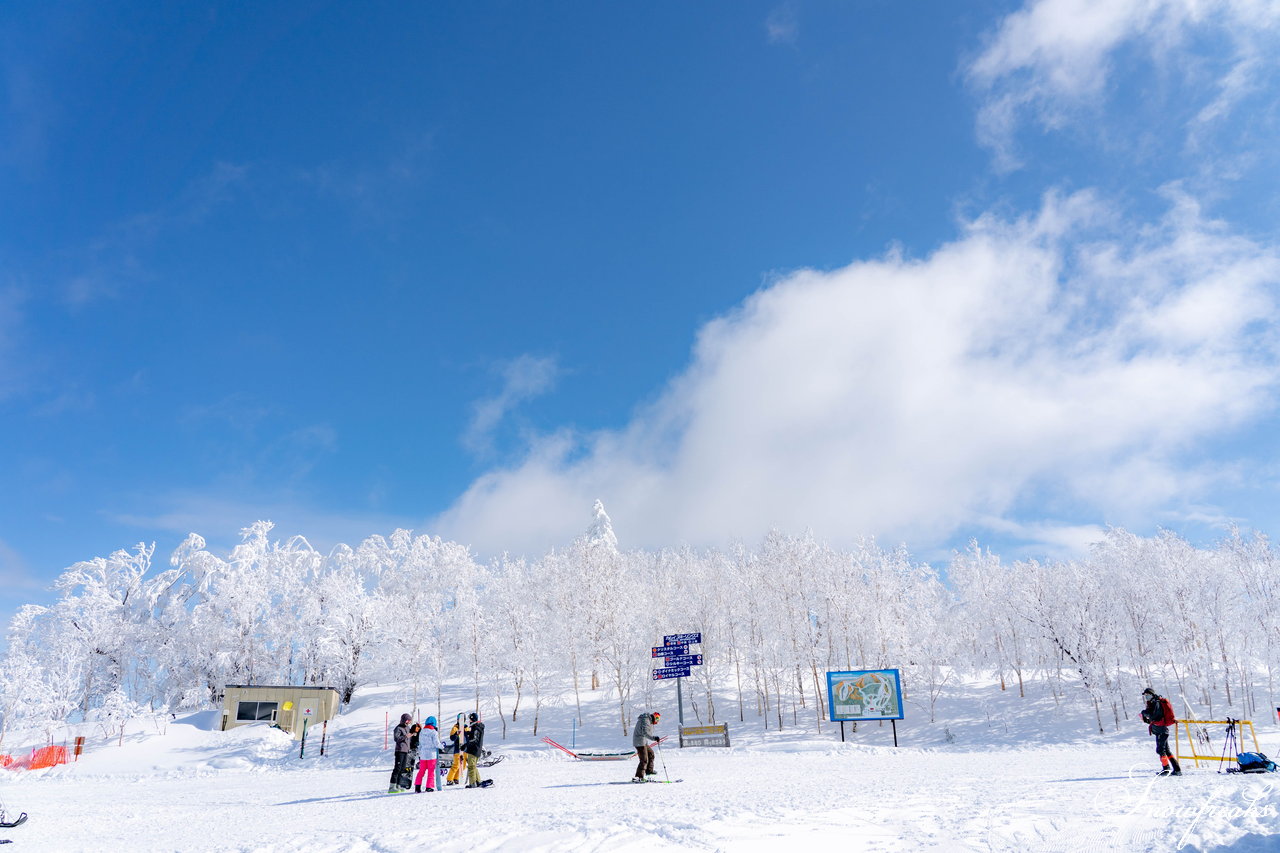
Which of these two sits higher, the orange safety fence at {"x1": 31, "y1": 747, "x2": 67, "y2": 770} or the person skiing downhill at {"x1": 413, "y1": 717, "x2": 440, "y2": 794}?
the person skiing downhill at {"x1": 413, "y1": 717, "x2": 440, "y2": 794}

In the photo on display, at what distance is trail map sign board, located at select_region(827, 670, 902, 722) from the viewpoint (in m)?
32.2

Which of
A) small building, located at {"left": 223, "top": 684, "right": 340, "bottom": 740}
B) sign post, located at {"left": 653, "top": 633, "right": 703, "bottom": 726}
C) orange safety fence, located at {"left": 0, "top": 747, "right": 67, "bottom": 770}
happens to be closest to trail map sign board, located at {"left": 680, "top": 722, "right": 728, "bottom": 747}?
sign post, located at {"left": 653, "top": 633, "right": 703, "bottom": 726}

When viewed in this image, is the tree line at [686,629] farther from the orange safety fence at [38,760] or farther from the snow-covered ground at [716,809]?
the snow-covered ground at [716,809]

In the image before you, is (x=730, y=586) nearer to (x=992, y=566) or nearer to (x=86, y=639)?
(x=992, y=566)

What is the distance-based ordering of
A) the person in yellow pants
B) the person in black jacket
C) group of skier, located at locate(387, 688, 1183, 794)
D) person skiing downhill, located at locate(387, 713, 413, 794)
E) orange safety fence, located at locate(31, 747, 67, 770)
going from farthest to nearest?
orange safety fence, located at locate(31, 747, 67, 770), the person in yellow pants, the person in black jacket, person skiing downhill, located at locate(387, 713, 413, 794), group of skier, located at locate(387, 688, 1183, 794)

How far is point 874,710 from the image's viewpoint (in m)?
32.2

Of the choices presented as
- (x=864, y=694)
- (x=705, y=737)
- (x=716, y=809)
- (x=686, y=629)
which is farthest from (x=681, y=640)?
(x=716, y=809)

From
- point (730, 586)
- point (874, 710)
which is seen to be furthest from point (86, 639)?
point (874, 710)

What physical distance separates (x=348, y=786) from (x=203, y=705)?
1574 inches

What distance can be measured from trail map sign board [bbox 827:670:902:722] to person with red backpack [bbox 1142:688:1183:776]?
17.6 metres

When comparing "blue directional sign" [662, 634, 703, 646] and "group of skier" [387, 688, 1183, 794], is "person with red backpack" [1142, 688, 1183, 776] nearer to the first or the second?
"group of skier" [387, 688, 1183, 794]

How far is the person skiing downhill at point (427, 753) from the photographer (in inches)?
643

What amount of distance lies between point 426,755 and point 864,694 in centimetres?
2304

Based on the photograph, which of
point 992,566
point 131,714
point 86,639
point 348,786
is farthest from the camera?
point 992,566
